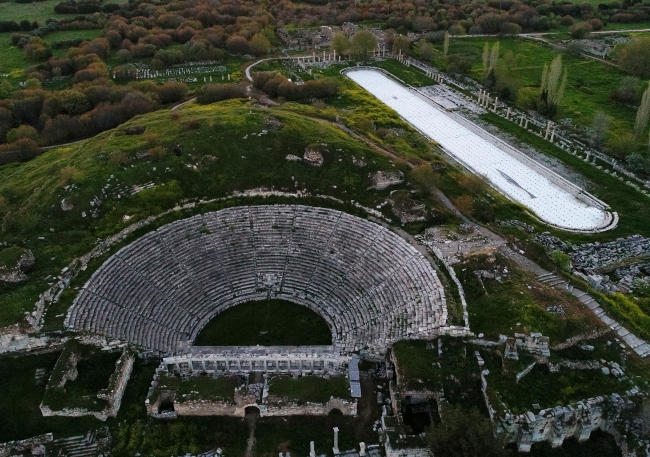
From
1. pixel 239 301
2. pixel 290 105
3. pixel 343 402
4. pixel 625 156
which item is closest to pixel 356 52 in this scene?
pixel 290 105

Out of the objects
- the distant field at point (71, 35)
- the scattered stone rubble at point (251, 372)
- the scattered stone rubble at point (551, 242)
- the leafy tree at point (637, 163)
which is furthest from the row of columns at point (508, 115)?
the distant field at point (71, 35)

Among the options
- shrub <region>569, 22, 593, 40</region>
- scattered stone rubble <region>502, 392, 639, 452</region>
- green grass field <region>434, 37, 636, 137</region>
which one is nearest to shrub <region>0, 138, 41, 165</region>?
scattered stone rubble <region>502, 392, 639, 452</region>

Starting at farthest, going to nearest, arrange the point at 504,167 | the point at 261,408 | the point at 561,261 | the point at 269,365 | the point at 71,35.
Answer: the point at 71,35 → the point at 504,167 → the point at 561,261 → the point at 269,365 → the point at 261,408

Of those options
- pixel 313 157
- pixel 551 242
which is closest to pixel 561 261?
pixel 551 242

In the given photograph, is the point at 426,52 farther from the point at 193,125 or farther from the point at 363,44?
the point at 193,125

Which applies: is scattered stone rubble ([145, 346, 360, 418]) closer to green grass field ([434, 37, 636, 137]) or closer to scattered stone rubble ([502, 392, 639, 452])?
scattered stone rubble ([502, 392, 639, 452])

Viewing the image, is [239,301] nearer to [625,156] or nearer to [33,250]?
[33,250]
